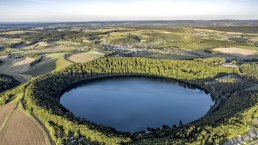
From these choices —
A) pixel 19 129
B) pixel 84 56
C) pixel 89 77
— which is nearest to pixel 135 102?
pixel 89 77

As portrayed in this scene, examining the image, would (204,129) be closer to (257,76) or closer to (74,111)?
(74,111)

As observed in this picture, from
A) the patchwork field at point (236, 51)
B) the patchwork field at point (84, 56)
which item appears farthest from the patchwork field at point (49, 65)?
the patchwork field at point (236, 51)

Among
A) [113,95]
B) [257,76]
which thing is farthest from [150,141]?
[257,76]

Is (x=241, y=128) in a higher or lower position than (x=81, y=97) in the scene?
higher

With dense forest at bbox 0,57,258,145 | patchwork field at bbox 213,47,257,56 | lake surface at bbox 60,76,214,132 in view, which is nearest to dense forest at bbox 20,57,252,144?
dense forest at bbox 0,57,258,145

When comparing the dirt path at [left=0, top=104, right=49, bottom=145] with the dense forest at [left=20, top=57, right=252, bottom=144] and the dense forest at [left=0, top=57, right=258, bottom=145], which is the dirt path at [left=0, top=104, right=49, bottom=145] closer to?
the dense forest at [left=0, top=57, right=258, bottom=145]

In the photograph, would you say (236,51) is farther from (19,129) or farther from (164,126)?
(19,129)
